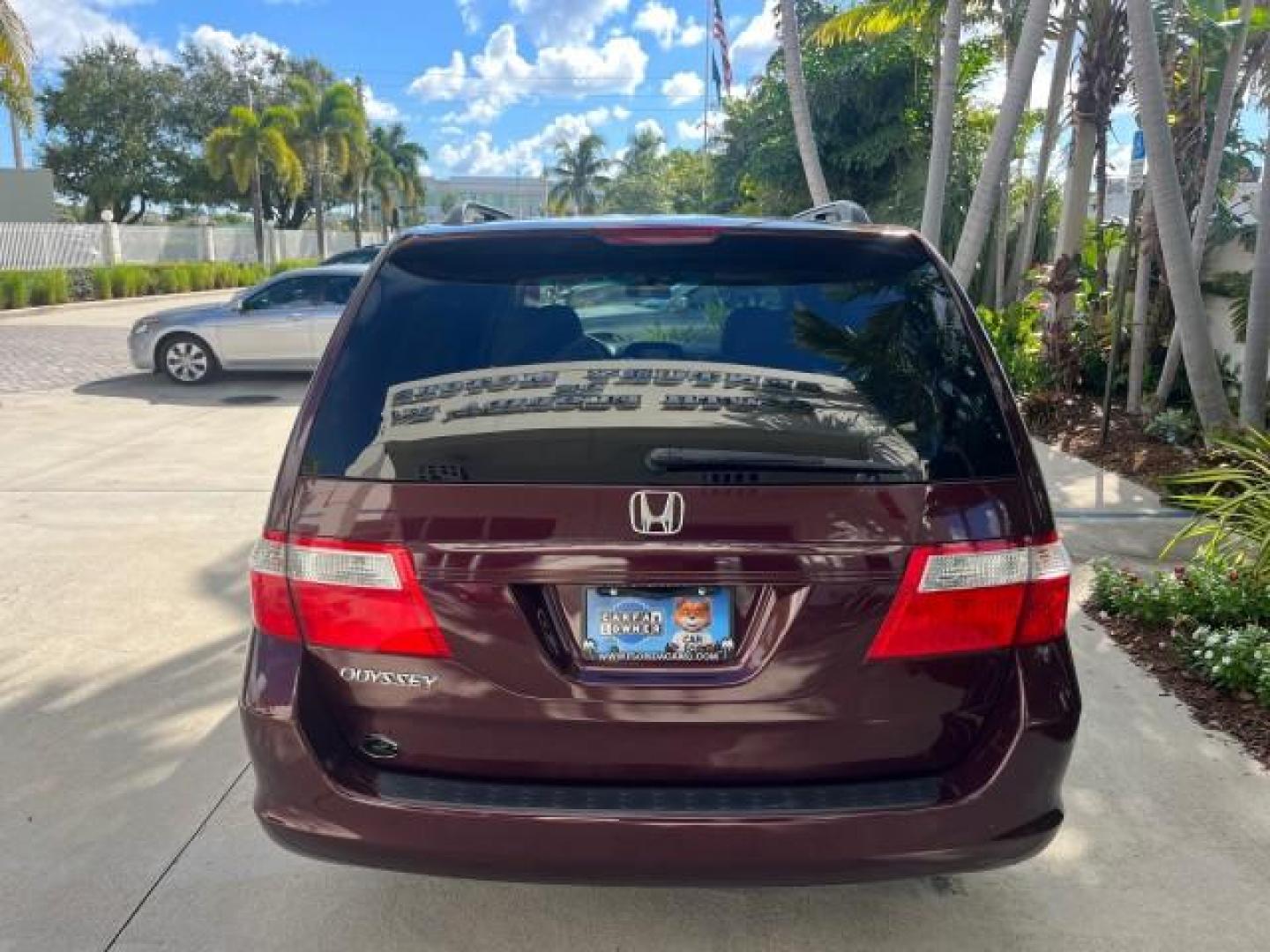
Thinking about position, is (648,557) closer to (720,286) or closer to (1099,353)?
(720,286)

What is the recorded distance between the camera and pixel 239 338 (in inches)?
498

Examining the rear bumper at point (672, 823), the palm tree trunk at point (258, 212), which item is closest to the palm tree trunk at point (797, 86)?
the rear bumper at point (672, 823)

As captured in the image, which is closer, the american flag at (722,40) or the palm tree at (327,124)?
the american flag at (722,40)

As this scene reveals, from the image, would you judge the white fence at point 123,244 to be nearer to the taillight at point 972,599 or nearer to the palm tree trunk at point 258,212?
the palm tree trunk at point 258,212

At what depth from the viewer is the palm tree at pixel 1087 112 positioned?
10.4 meters

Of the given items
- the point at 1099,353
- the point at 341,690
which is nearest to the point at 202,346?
the point at 1099,353

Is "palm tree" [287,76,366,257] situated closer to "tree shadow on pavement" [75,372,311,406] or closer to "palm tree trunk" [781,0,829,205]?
"tree shadow on pavement" [75,372,311,406]

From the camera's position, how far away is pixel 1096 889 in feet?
9.40

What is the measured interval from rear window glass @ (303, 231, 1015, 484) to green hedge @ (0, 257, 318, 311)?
76.0 feet

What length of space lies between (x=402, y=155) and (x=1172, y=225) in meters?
61.8

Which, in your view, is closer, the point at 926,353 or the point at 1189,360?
the point at 926,353

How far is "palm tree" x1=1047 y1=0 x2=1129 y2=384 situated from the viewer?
34.2ft

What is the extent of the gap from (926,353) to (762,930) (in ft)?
5.11

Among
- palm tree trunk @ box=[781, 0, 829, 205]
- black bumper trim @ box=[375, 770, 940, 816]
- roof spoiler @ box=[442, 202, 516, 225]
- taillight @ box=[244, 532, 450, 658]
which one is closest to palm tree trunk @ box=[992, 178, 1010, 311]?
palm tree trunk @ box=[781, 0, 829, 205]
